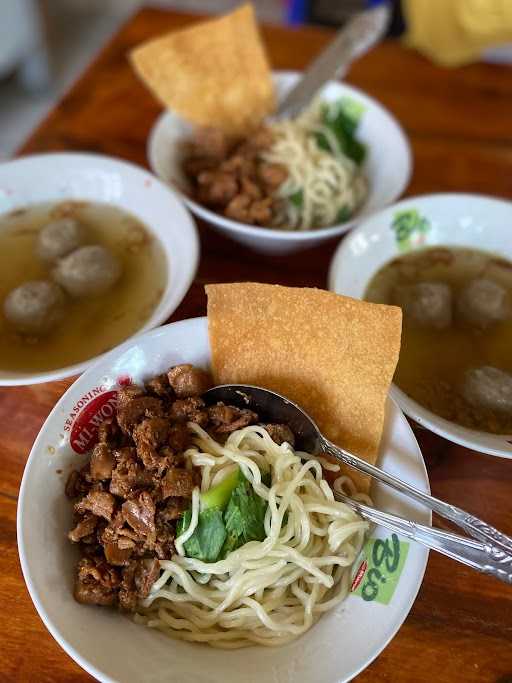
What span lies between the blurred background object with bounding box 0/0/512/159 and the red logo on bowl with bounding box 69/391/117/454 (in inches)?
70.4

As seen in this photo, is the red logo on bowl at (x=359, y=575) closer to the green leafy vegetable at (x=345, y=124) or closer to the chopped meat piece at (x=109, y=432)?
the chopped meat piece at (x=109, y=432)

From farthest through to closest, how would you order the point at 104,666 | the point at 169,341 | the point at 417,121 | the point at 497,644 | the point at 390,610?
the point at 417,121
the point at 169,341
the point at 497,644
the point at 390,610
the point at 104,666

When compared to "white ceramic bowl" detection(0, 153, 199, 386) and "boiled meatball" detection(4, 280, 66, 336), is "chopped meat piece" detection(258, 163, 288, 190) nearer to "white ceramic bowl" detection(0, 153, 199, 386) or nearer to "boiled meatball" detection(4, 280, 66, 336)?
"white ceramic bowl" detection(0, 153, 199, 386)

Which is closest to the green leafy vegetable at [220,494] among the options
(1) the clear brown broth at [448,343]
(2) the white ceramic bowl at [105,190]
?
(1) the clear brown broth at [448,343]

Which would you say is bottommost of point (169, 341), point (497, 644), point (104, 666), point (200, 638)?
point (497, 644)

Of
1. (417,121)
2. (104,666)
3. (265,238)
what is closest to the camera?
(104,666)

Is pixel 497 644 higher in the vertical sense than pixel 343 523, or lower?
lower

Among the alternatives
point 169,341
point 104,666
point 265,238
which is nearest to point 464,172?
point 265,238

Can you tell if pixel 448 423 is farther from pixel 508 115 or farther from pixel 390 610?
pixel 508 115

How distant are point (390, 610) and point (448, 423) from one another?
51 cm

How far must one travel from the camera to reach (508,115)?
2.64m

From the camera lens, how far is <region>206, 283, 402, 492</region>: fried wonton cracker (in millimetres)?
1396

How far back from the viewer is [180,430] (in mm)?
1414

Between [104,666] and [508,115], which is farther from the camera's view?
[508,115]
